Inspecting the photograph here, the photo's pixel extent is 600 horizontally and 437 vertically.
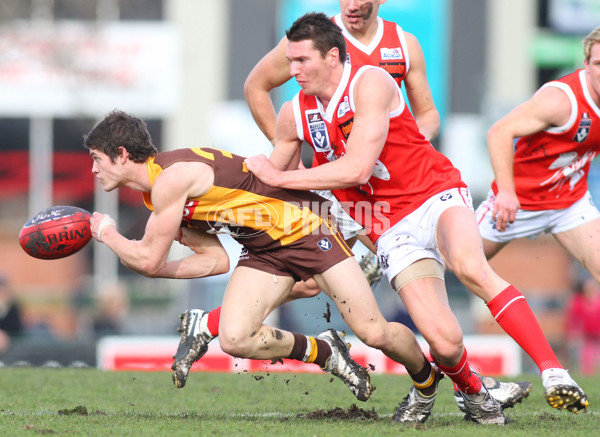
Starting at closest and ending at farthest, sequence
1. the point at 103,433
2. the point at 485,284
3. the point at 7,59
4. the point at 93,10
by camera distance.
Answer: the point at 103,433 → the point at 485,284 → the point at 7,59 → the point at 93,10

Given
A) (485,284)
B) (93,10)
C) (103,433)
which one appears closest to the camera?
(103,433)

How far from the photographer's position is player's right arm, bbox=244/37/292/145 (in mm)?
6844

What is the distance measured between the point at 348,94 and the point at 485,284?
1.39 metres

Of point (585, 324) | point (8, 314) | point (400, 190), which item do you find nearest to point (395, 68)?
point (400, 190)

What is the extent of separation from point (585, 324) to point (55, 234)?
8008mm

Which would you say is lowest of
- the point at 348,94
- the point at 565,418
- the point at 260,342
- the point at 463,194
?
the point at 565,418

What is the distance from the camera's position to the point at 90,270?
2072 cm

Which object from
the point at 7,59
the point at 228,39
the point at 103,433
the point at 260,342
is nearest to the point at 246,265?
the point at 260,342

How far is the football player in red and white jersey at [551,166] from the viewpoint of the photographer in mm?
6324

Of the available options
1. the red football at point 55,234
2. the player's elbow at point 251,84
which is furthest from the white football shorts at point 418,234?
the red football at point 55,234

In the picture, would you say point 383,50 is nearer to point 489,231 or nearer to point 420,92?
point 420,92

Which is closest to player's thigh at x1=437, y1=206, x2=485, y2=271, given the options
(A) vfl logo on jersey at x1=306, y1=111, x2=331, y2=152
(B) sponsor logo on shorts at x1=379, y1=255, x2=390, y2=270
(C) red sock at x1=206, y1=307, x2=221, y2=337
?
(B) sponsor logo on shorts at x1=379, y1=255, x2=390, y2=270

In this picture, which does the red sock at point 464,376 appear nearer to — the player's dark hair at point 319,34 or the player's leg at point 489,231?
the player's leg at point 489,231

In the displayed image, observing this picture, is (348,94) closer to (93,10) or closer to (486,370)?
(486,370)
